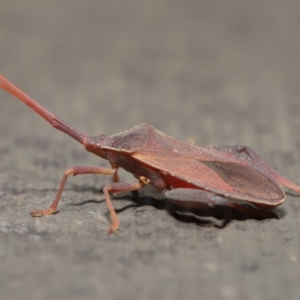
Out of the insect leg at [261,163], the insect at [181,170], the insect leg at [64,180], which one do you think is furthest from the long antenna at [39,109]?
the insect leg at [261,163]

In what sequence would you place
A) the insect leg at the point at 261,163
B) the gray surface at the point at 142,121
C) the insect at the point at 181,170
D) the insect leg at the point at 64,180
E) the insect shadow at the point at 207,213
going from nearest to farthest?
the gray surface at the point at 142,121
the insect at the point at 181,170
the insect shadow at the point at 207,213
the insect leg at the point at 64,180
the insect leg at the point at 261,163

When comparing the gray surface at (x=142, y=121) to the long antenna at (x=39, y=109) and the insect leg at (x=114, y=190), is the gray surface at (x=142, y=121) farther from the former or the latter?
the long antenna at (x=39, y=109)

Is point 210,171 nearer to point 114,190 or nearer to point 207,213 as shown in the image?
point 207,213

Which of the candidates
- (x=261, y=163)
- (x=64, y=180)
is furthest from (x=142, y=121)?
(x=64, y=180)

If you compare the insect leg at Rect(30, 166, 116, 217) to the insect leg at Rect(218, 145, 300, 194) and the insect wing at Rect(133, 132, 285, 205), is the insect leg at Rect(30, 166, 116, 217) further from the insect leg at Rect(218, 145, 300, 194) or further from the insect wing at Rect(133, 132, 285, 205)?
the insect leg at Rect(218, 145, 300, 194)

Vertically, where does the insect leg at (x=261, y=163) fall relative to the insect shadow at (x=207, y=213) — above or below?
above

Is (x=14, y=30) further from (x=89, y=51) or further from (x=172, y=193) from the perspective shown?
(x=172, y=193)

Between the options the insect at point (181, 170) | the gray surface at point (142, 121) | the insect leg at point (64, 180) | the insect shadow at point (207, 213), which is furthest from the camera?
the insect leg at point (64, 180)
